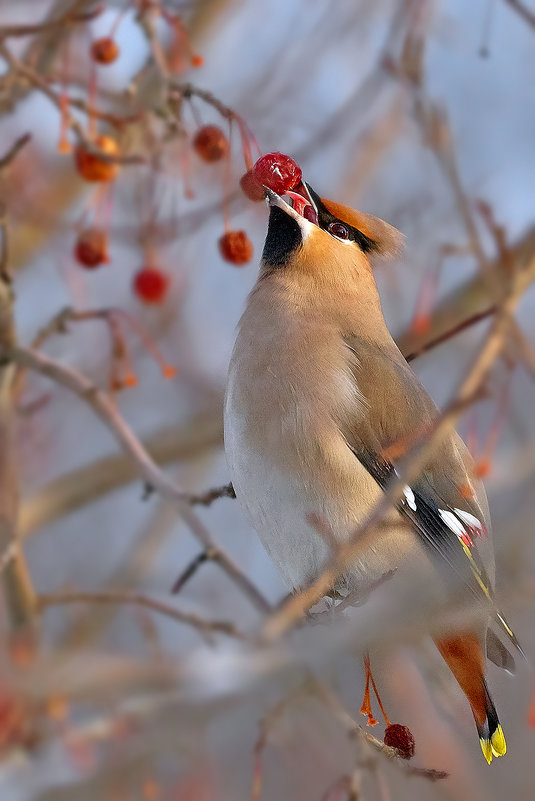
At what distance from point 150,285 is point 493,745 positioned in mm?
1748

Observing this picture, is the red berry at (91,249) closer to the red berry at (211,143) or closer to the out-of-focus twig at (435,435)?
the red berry at (211,143)

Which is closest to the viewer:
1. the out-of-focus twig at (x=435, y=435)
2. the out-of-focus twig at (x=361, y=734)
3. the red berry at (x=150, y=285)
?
the out-of-focus twig at (x=435, y=435)

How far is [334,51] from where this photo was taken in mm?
5238

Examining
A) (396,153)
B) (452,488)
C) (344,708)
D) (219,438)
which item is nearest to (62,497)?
(219,438)

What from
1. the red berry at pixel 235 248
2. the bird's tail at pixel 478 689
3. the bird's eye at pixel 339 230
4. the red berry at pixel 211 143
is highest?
the red berry at pixel 211 143

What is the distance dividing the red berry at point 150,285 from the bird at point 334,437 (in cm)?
54

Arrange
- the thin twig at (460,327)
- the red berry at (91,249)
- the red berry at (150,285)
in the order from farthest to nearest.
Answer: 1. the red berry at (150,285)
2. the red berry at (91,249)
3. the thin twig at (460,327)

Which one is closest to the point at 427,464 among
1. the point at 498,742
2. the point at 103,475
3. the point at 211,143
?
the point at 498,742

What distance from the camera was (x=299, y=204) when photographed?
107 inches

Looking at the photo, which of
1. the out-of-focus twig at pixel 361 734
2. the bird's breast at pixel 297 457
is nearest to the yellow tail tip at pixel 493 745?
the out-of-focus twig at pixel 361 734

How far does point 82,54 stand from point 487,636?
312 centimetres

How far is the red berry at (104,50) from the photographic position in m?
3.20

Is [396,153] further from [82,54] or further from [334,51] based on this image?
[82,54]

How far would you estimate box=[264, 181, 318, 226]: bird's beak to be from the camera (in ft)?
8.13
